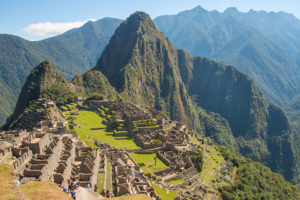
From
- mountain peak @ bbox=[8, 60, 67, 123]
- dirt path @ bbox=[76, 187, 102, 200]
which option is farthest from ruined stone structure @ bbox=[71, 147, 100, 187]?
mountain peak @ bbox=[8, 60, 67, 123]

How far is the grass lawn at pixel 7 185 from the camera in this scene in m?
20.9

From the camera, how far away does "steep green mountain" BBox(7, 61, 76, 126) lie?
121000 millimetres

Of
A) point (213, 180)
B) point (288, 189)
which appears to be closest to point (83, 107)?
point (213, 180)

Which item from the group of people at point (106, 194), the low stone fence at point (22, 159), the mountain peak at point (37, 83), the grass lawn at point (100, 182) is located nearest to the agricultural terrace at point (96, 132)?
the grass lawn at point (100, 182)

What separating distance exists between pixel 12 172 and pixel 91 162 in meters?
12.3

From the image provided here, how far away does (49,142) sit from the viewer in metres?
40.1

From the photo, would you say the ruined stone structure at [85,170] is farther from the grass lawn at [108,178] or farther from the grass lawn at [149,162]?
the grass lawn at [149,162]

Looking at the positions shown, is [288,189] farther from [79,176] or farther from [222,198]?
[79,176]

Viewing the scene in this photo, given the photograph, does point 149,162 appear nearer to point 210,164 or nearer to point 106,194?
point 210,164

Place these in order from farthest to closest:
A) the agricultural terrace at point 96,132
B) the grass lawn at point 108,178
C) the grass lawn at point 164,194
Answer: the agricultural terrace at point 96,132
the grass lawn at point 164,194
the grass lawn at point 108,178

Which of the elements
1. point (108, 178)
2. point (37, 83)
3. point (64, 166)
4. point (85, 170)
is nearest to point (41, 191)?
point (64, 166)

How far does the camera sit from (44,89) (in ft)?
443

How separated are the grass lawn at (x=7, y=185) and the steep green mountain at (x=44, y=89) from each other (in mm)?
87183

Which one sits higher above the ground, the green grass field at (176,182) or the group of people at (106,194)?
the group of people at (106,194)
